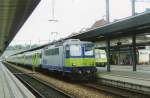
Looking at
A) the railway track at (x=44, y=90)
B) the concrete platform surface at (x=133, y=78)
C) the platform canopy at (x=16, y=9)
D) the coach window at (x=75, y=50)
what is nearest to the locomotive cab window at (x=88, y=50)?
the coach window at (x=75, y=50)

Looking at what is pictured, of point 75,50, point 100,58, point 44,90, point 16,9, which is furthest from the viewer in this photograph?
point 100,58

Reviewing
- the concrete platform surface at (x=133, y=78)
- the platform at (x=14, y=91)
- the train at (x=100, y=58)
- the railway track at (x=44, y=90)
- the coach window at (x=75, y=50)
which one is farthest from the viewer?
the train at (x=100, y=58)

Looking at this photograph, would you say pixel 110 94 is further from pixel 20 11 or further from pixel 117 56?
pixel 117 56

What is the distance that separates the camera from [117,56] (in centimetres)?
5478

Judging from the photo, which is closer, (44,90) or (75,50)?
(44,90)

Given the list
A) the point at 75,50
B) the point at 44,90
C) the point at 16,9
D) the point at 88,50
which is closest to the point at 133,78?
the point at 88,50

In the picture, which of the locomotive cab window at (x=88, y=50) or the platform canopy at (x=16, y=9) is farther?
the locomotive cab window at (x=88, y=50)

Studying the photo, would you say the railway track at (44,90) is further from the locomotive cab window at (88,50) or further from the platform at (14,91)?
the locomotive cab window at (88,50)

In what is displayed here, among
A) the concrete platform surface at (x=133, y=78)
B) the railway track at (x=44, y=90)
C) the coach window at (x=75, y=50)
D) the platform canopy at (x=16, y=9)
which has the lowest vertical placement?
the railway track at (x=44, y=90)

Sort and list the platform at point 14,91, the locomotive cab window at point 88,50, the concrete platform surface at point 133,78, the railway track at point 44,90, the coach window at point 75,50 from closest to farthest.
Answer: the platform at point 14,91, the railway track at point 44,90, the concrete platform surface at point 133,78, the coach window at point 75,50, the locomotive cab window at point 88,50

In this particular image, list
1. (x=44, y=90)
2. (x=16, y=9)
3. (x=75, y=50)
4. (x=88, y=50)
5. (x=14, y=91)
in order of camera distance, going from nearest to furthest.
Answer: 1. (x=14, y=91)
2. (x=44, y=90)
3. (x=16, y=9)
4. (x=75, y=50)
5. (x=88, y=50)

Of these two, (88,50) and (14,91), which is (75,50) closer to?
(88,50)

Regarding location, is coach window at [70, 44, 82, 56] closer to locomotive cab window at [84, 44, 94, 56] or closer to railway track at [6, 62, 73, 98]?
locomotive cab window at [84, 44, 94, 56]

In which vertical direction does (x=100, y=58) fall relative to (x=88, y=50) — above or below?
above
